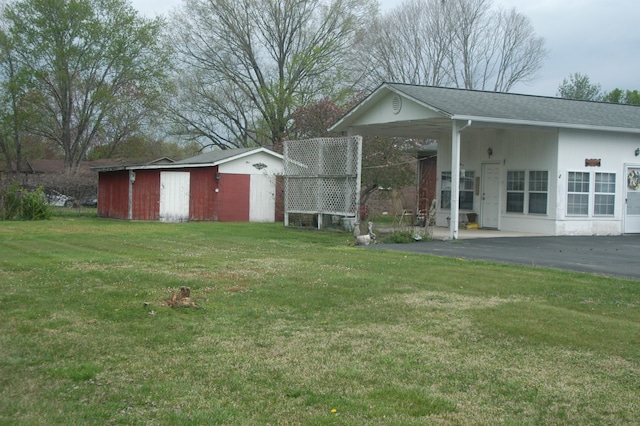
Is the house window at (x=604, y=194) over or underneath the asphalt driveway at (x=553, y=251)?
over

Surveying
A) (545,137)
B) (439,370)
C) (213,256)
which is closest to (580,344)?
(439,370)

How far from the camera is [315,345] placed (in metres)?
6.25

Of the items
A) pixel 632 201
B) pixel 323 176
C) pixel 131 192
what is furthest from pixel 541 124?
pixel 131 192

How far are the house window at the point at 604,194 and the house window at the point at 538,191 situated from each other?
1.61 m

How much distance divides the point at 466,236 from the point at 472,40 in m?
31.9

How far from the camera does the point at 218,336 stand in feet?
21.4

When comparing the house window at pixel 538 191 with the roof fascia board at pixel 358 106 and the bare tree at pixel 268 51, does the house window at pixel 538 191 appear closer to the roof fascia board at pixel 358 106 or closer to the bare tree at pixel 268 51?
the roof fascia board at pixel 358 106

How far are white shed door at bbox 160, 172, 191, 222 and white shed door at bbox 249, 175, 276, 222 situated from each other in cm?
271

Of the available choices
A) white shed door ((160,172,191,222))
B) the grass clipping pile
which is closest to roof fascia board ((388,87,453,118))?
the grass clipping pile

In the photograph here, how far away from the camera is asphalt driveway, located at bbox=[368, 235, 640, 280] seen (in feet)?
39.6

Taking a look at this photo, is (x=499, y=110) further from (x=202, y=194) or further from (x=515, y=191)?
(x=202, y=194)

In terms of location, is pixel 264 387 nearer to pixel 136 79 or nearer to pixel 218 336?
pixel 218 336

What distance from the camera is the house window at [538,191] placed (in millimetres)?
19812

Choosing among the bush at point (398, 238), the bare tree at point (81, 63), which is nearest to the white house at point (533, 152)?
the bush at point (398, 238)
